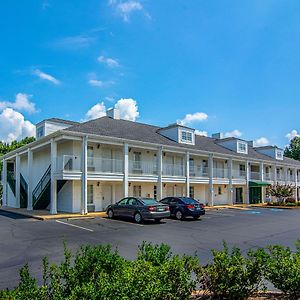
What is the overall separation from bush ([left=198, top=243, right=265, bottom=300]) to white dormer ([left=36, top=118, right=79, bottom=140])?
2320 cm

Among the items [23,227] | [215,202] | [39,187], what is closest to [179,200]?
[23,227]

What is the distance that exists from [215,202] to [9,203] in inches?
823

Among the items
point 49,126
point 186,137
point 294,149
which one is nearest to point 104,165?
point 49,126

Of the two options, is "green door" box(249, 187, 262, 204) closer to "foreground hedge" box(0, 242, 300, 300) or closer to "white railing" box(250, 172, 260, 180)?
"white railing" box(250, 172, 260, 180)

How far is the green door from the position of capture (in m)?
37.2

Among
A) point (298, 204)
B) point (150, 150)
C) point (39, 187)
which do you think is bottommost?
point (298, 204)

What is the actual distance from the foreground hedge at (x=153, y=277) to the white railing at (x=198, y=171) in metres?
25.1

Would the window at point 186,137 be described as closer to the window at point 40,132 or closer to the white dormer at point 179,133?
the white dormer at point 179,133

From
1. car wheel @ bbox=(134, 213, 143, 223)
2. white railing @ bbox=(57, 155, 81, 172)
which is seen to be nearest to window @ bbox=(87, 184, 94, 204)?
white railing @ bbox=(57, 155, 81, 172)

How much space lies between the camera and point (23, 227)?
49.4 feet

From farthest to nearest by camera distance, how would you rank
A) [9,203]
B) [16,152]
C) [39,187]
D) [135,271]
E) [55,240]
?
[9,203] < [16,152] < [39,187] < [55,240] < [135,271]

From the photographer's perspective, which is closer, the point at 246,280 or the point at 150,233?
the point at 246,280

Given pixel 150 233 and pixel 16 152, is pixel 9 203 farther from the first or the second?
pixel 150 233

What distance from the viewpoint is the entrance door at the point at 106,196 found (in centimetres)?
2419
